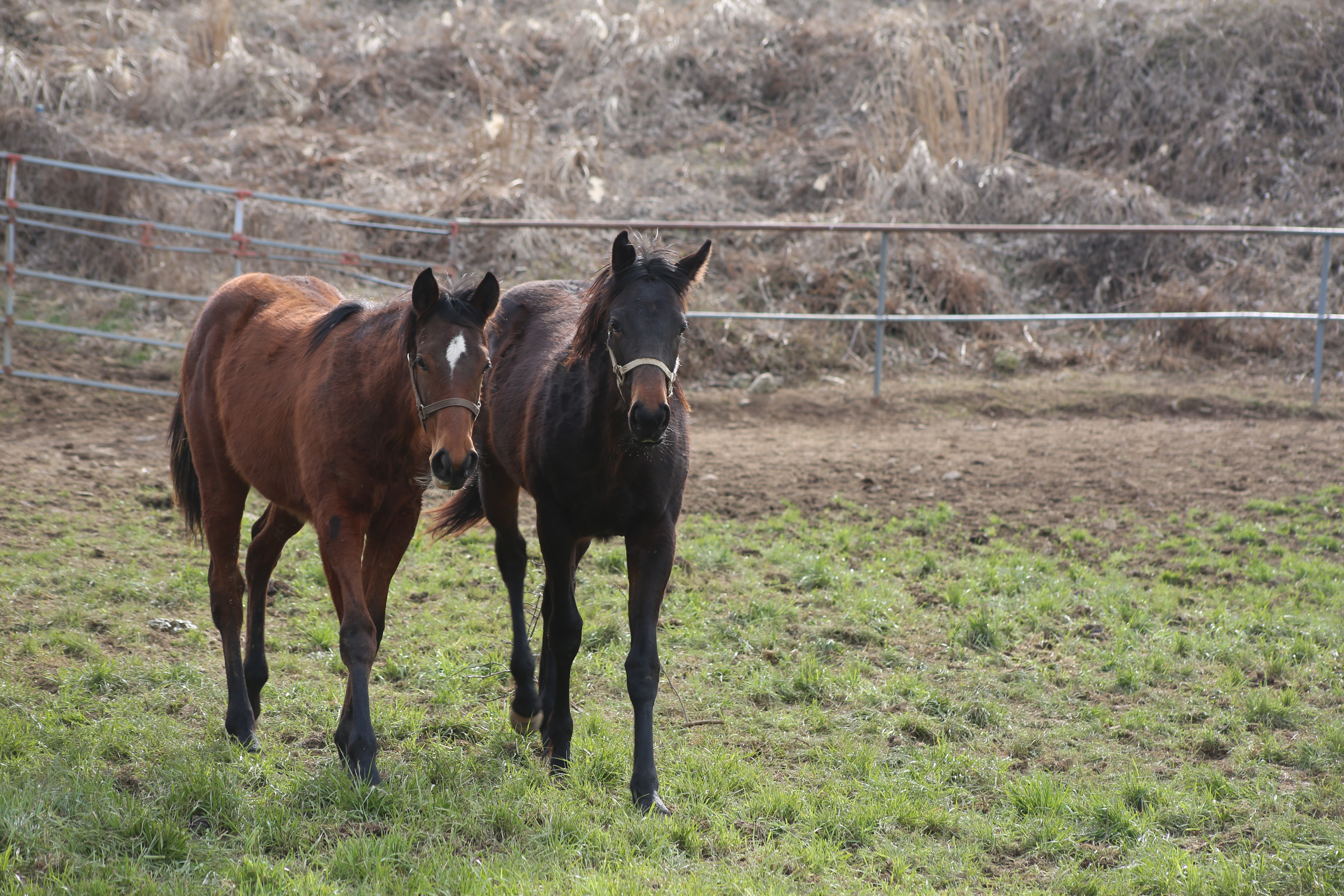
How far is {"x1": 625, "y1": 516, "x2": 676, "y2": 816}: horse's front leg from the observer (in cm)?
354

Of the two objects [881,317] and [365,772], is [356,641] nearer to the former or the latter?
[365,772]

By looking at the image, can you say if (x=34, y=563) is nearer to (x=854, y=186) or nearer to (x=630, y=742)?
(x=630, y=742)

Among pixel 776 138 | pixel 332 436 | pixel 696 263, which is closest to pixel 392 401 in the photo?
pixel 332 436

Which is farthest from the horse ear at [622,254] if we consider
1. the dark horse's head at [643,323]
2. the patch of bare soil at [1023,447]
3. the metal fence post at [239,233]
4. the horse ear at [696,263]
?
the metal fence post at [239,233]

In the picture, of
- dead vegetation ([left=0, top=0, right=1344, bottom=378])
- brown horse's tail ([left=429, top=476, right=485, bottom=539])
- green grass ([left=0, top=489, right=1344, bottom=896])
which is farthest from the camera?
dead vegetation ([left=0, top=0, right=1344, bottom=378])

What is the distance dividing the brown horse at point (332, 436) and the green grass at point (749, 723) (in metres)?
0.40

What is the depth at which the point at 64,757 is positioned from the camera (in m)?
3.37

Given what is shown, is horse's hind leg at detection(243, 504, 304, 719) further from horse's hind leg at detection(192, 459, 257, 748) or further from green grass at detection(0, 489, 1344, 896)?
green grass at detection(0, 489, 1344, 896)

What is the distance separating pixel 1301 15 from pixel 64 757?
17249 mm

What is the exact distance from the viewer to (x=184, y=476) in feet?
15.2

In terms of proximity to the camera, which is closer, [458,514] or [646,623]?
[646,623]

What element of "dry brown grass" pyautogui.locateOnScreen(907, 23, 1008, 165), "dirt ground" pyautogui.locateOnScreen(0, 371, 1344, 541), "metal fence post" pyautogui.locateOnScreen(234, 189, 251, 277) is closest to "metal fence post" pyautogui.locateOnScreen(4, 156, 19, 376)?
"dirt ground" pyautogui.locateOnScreen(0, 371, 1344, 541)

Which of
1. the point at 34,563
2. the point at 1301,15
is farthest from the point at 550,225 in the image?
the point at 1301,15

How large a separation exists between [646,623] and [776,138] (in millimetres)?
12854
